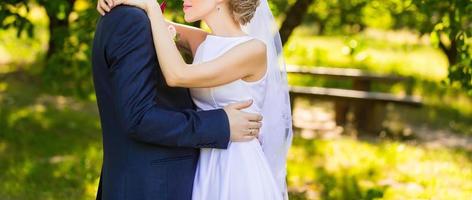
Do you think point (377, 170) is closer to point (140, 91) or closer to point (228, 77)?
point (228, 77)

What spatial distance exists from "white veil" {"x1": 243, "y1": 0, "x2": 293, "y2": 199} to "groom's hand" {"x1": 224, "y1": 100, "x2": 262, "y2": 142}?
25 cm

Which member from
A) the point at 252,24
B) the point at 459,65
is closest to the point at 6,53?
the point at 459,65

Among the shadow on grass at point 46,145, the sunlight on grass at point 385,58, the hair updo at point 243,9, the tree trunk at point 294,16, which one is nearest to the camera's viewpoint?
the hair updo at point 243,9

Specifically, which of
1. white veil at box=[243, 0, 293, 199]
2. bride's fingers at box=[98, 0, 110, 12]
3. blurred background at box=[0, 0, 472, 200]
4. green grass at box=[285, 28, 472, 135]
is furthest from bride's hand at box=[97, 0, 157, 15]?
green grass at box=[285, 28, 472, 135]

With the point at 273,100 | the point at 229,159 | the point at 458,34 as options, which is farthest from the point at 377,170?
the point at 229,159

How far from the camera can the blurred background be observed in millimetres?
6195

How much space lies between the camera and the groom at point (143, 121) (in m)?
2.56

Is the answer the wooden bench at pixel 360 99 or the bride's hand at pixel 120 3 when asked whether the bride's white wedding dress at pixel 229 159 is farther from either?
the wooden bench at pixel 360 99

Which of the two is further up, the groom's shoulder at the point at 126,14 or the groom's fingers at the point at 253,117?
the groom's shoulder at the point at 126,14

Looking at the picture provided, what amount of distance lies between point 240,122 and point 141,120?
1.25ft

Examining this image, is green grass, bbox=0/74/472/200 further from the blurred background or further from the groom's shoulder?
the groom's shoulder

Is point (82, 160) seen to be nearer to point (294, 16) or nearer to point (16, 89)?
point (294, 16)

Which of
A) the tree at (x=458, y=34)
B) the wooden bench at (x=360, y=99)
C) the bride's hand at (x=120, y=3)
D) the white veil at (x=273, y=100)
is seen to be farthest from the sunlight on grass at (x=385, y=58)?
the bride's hand at (x=120, y=3)

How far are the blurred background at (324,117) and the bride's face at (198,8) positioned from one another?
2.24 m
